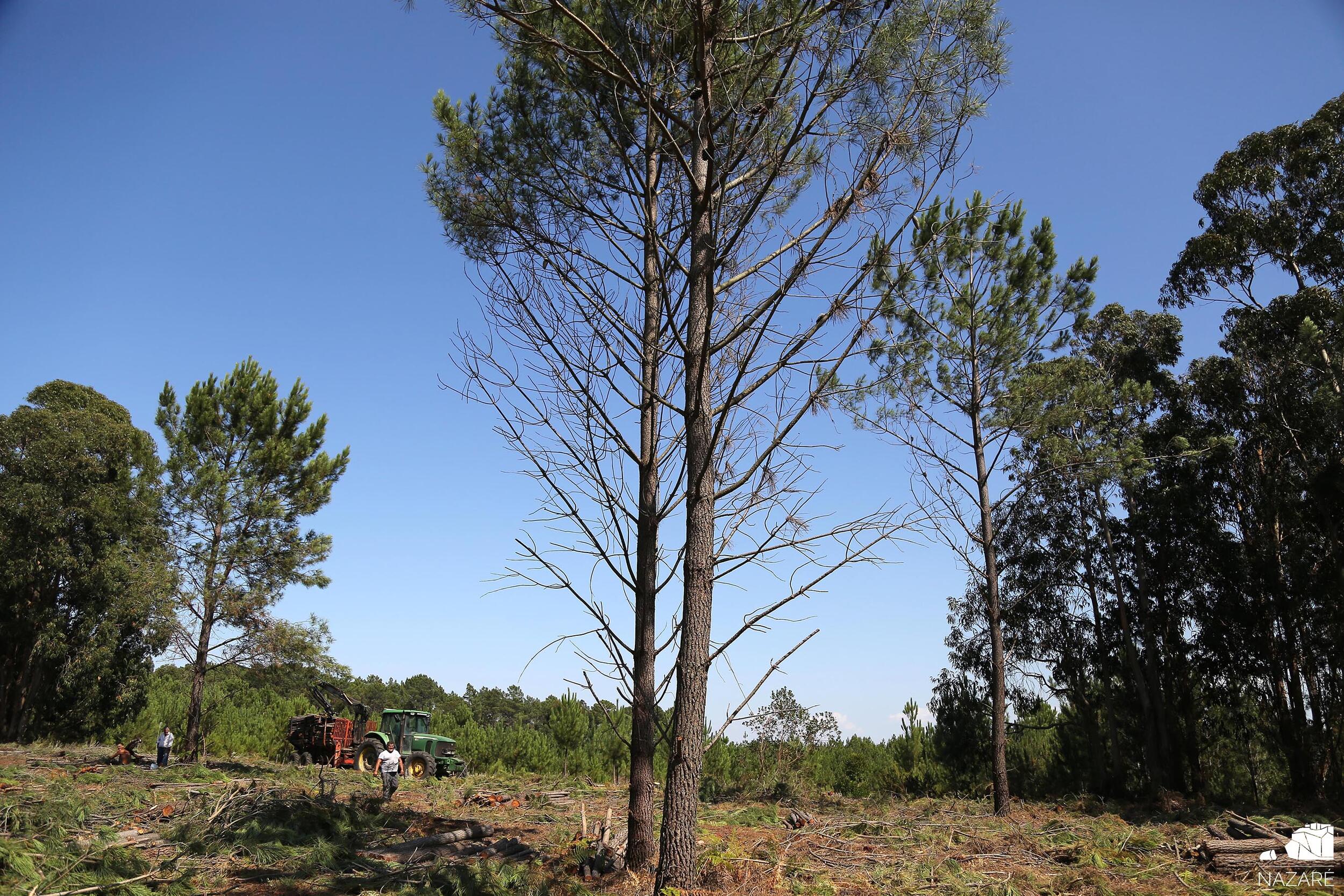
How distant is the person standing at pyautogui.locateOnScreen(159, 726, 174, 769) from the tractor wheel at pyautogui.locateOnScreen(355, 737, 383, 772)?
12.9ft

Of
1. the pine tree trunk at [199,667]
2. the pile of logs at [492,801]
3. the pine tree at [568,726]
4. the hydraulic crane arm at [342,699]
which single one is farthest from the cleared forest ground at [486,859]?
the pine tree at [568,726]

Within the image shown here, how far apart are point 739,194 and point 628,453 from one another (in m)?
2.17

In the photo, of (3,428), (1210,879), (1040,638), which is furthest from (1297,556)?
(3,428)

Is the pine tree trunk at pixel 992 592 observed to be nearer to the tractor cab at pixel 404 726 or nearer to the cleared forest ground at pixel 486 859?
the cleared forest ground at pixel 486 859

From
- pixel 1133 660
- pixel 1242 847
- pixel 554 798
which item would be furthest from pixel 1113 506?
pixel 554 798

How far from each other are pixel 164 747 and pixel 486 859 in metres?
12.5

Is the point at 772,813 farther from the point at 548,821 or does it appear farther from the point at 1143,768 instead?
the point at 1143,768

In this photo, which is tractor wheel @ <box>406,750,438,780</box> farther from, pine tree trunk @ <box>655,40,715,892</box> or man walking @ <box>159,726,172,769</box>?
pine tree trunk @ <box>655,40,715,892</box>

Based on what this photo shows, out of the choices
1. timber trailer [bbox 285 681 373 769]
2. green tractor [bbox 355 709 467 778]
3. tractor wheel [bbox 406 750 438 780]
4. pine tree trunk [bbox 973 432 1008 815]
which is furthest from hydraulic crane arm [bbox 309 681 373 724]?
pine tree trunk [bbox 973 432 1008 815]

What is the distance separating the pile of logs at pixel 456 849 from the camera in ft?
23.2

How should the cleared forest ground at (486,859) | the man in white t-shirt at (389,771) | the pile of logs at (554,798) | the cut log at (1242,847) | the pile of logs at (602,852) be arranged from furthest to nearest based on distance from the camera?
the pile of logs at (554,798) → the man in white t-shirt at (389,771) → the cut log at (1242,847) → the pile of logs at (602,852) → the cleared forest ground at (486,859)

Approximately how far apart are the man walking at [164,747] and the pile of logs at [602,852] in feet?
38.7

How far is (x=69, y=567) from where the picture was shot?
61.0 feet

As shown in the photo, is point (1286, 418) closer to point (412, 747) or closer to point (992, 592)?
point (992, 592)
